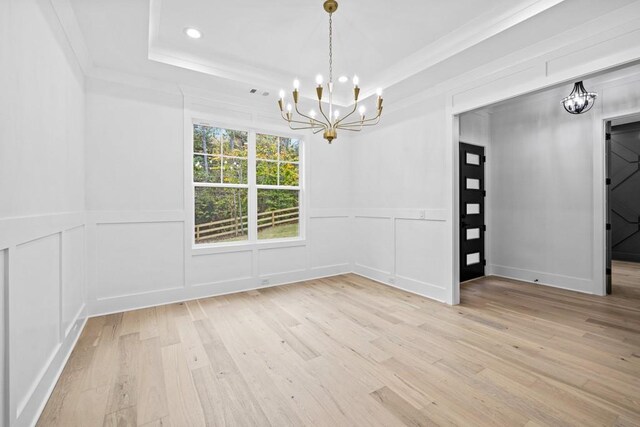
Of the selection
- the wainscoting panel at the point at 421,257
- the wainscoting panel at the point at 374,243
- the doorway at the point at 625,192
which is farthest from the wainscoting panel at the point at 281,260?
the doorway at the point at 625,192

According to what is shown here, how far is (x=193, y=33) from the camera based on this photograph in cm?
282

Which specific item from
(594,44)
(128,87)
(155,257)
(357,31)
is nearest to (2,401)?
(155,257)

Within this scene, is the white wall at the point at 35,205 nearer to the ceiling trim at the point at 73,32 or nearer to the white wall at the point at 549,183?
the ceiling trim at the point at 73,32

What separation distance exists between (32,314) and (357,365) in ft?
7.01

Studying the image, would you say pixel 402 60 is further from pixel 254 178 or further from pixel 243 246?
pixel 243 246

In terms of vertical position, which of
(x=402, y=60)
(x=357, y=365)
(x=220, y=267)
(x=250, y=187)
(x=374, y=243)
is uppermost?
(x=402, y=60)

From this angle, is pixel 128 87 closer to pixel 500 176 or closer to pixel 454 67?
pixel 454 67

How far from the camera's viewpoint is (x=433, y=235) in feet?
12.5

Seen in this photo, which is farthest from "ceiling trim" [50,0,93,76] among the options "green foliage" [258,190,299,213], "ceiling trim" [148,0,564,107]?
"green foliage" [258,190,299,213]

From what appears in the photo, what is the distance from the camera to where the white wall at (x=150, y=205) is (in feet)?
10.5

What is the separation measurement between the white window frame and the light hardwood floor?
0.87 m

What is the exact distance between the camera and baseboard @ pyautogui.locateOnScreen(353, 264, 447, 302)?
3725 mm

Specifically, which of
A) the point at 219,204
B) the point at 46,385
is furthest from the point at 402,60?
the point at 46,385

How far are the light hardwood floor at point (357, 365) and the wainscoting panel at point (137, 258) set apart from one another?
32cm
